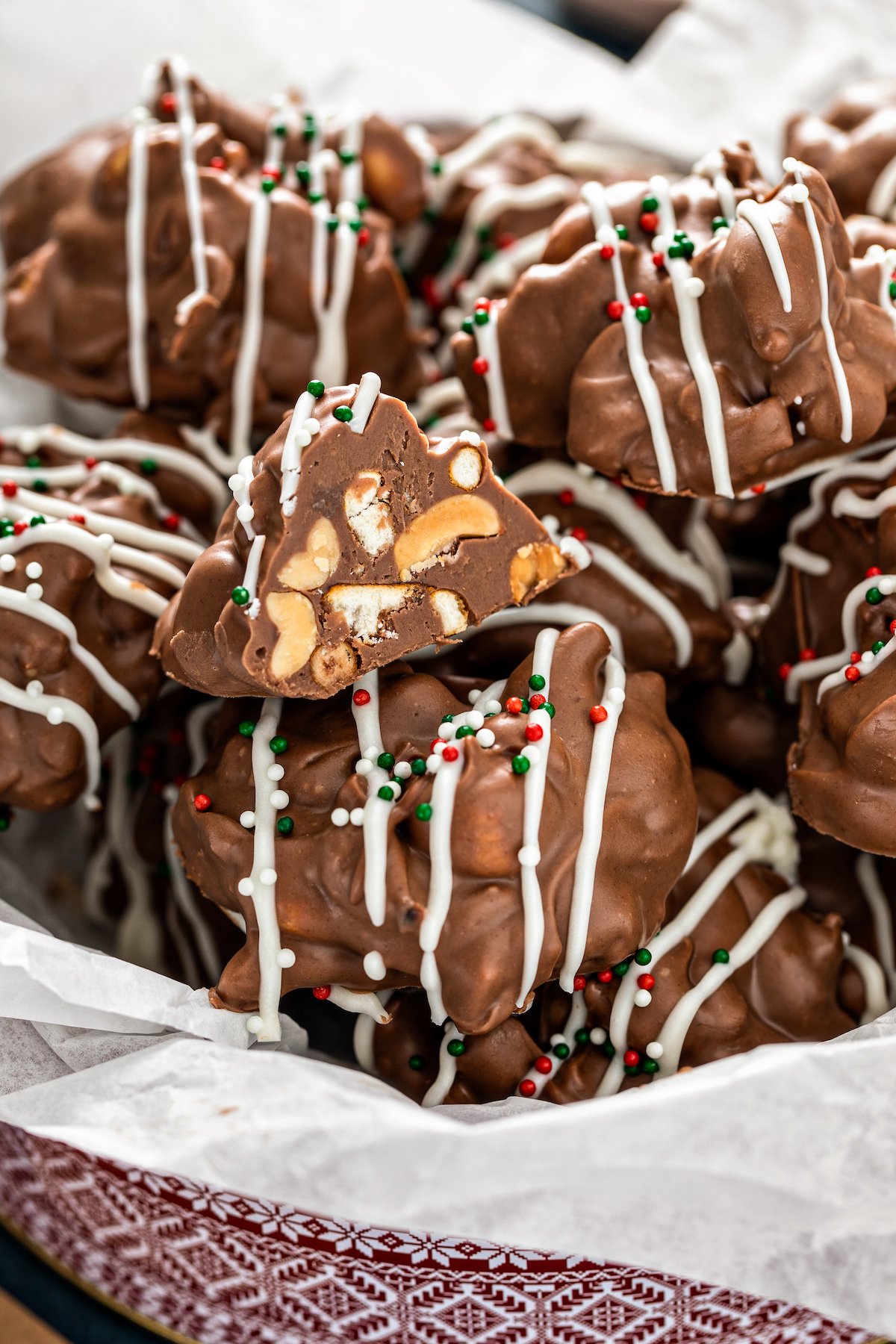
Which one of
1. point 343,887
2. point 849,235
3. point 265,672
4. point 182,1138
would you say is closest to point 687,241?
point 849,235

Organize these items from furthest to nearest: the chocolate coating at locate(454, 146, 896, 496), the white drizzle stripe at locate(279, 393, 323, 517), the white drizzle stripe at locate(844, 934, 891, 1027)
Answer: the white drizzle stripe at locate(844, 934, 891, 1027) → the chocolate coating at locate(454, 146, 896, 496) → the white drizzle stripe at locate(279, 393, 323, 517)

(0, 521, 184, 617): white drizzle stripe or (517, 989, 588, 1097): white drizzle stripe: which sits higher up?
(0, 521, 184, 617): white drizzle stripe

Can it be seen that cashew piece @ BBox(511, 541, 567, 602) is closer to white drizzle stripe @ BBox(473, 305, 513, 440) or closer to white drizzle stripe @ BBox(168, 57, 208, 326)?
white drizzle stripe @ BBox(473, 305, 513, 440)

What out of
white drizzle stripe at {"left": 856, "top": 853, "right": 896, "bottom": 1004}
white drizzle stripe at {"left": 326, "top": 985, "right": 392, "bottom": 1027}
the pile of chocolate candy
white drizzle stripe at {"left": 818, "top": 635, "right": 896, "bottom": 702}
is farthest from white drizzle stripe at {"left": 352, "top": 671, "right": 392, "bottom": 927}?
white drizzle stripe at {"left": 856, "top": 853, "right": 896, "bottom": 1004}

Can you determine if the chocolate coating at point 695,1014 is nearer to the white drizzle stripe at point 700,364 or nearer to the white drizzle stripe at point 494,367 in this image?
the white drizzle stripe at point 700,364

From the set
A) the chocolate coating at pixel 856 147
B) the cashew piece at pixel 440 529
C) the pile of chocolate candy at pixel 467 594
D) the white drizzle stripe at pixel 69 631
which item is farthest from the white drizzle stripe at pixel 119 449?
the chocolate coating at pixel 856 147

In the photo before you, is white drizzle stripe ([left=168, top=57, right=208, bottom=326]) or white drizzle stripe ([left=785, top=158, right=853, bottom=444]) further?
white drizzle stripe ([left=168, top=57, right=208, bottom=326])

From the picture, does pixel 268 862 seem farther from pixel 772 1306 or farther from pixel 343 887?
pixel 772 1306
